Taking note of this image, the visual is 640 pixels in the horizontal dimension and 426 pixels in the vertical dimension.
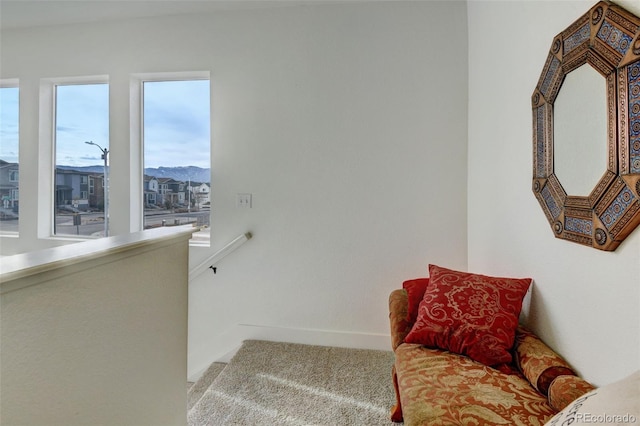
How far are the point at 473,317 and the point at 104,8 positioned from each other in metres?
3.30

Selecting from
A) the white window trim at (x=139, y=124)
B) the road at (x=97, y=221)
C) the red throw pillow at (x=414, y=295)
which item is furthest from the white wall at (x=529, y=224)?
the road at (x=97, y=221)

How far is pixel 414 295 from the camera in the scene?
1.63 meters

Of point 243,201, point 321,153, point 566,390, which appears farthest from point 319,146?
point 566,390

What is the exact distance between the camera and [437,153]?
2.16 metres

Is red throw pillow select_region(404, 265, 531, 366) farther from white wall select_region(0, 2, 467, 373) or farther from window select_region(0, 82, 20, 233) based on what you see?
window select_region(0, 82, 20, 233)

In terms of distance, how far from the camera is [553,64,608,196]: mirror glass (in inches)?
39.6

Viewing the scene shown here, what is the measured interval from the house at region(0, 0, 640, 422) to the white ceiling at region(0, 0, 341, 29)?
3 centimetres

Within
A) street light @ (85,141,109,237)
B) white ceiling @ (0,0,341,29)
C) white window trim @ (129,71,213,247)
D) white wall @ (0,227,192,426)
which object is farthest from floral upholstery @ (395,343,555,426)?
street light @ (85,141,109,237)

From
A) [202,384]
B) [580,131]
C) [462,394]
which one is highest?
[580,131]

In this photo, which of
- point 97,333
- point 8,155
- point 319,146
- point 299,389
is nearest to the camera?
point 97,333

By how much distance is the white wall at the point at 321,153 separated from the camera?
2.16 meters

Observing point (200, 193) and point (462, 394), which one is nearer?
point (462, 394)

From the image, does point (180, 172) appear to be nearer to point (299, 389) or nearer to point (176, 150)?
point (176, 150)

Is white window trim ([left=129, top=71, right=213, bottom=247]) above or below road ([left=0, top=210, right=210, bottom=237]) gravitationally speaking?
above
